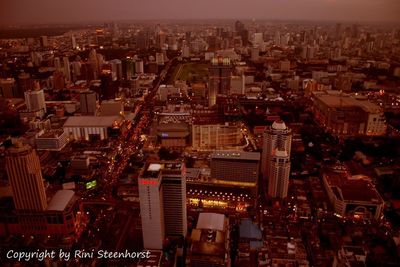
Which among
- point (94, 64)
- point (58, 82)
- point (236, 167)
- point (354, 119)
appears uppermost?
point (94, 64)

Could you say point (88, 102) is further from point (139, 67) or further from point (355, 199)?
point (355, 199)

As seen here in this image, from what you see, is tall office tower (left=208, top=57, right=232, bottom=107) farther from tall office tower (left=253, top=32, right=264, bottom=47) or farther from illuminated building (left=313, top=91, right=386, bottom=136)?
tall office tower (left=253, top=32, right=264, bottom=47)

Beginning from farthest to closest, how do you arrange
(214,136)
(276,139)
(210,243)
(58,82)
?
1. (58,82)
2. (214,136)
3. (276,139)
4. (210,243)

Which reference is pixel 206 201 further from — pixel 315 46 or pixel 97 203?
pixel 315 46

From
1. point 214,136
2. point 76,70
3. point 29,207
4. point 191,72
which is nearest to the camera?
point 29,207

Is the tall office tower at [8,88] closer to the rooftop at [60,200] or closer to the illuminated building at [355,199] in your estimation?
the rooftop at [60,200]

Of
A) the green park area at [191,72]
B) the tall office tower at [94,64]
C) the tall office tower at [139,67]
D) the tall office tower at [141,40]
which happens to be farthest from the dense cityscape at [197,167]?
the tall office tower at [141,40]

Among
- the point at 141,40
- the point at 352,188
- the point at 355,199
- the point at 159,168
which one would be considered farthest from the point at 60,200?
the point at 141,40
